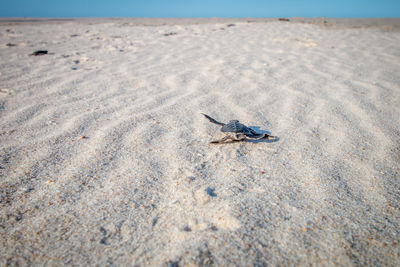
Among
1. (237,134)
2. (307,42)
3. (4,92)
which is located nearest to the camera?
(237,134)

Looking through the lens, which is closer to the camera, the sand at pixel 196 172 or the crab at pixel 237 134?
the sand at pixel 196 172

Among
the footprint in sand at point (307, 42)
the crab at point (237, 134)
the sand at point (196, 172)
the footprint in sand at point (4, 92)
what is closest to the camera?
the sand at point (196, 172)

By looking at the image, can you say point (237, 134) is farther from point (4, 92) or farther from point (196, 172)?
point (4, 92)

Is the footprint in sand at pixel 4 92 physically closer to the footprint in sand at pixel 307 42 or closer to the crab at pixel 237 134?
the crab at pixel 237 134

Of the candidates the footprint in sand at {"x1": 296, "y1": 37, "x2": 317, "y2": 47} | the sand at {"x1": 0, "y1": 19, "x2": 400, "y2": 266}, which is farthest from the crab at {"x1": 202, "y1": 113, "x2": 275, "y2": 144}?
the footprint in sand at {"x1": 296, "y1": 37, "x2": 317, "y2": 47}

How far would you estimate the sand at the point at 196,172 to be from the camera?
86 cm

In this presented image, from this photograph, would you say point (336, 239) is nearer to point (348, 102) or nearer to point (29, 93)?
point (348, 102)

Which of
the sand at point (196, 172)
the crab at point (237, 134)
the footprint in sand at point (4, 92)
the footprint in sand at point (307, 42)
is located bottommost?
the sand at point (196, 172)

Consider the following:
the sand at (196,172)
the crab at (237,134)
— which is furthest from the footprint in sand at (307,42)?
the crab at (237,134)

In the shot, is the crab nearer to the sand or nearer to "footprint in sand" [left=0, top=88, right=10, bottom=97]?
the sand

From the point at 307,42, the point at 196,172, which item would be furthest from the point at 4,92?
the point at 307,42

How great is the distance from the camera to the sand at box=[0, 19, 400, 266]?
0.86 metres

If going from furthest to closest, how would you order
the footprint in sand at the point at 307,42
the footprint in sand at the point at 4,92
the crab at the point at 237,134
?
the footprint in sand at the point at 307,42
the footprint in sand at the point at 4,92
the crab at the point at 237,134

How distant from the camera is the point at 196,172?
4.11ft
